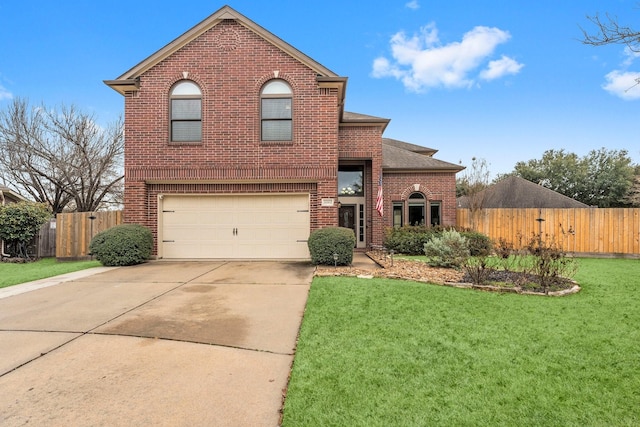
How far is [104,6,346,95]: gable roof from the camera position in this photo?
1086 cm

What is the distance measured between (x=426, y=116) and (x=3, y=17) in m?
26.5

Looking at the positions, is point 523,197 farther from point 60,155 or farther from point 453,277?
point 60,155

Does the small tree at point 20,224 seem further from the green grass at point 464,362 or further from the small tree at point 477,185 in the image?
the small tree at point 477,185

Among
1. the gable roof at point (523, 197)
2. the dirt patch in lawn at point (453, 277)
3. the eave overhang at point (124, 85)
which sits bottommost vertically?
the dirt patch in lawn at point (453, 277)

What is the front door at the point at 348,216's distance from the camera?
15023 millimetres

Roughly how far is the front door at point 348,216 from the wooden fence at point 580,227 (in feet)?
19.1

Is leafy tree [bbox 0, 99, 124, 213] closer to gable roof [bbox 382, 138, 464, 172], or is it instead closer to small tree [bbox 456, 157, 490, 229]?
gable roof [bbox 382, 138, 464, 172]

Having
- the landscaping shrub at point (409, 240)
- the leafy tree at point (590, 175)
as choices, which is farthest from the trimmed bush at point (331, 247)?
the leafy tree at point (590, 175)

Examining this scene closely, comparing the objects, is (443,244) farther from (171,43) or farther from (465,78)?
(465,78)

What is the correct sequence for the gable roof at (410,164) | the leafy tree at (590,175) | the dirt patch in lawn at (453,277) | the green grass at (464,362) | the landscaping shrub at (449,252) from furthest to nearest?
the leafy tree at (590,175) → the gable roof at (410,164) → the landscaping shrub at (449,252) → the dirt patch in lawn at (453,277) → the green grass at (464,362)

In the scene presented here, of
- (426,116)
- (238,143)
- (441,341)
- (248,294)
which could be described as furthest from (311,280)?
(426,116)

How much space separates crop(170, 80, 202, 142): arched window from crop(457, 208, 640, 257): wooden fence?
1244 cm

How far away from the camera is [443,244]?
9.53 meters

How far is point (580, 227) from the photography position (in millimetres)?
13734
